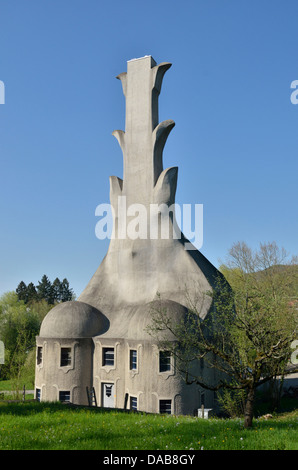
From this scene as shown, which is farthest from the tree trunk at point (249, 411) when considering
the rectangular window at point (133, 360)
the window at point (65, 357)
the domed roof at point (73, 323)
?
the window at point (65, 357)

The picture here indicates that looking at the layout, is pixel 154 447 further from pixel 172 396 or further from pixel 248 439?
pixel 172 396

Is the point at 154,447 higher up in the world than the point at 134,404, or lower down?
higher up

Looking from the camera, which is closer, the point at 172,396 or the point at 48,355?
the point at 172,396

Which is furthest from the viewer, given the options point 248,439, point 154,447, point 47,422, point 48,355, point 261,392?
point 261,392

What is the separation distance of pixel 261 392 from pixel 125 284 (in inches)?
623

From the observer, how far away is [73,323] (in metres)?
30.7

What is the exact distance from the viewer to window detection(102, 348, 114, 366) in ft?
98.2

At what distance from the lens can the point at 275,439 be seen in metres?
11.3

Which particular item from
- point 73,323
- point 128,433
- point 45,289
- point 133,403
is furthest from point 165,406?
point 45,289

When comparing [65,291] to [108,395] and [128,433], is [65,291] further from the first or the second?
[128,433]

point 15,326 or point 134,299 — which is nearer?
point 134,299

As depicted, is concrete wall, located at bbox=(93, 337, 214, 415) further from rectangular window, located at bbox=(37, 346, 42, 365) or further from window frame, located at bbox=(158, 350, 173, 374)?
rectangular window, located at bbox=(37, 346, 42, 365)

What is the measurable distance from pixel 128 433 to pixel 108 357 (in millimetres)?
18220

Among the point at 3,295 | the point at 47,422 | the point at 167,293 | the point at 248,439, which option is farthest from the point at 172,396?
the point at 3,295
